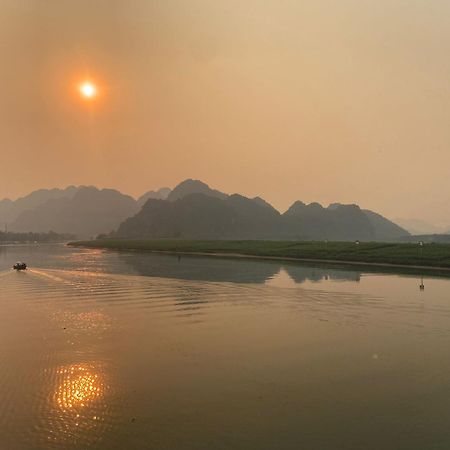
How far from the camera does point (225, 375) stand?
12266 millimetres

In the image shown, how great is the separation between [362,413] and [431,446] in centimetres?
168

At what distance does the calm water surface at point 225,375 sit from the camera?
851 cm

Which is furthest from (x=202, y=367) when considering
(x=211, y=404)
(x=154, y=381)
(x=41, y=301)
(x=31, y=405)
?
(x=41, y=301)

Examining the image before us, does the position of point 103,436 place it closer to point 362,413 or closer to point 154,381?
point 154,381

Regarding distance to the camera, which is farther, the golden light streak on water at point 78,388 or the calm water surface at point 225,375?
the golden light streak on water at point 78,388

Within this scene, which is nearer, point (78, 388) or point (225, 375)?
point (78, 388)

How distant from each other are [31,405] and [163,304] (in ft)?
52.8

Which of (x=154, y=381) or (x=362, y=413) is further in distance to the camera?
(x=154, y=381)

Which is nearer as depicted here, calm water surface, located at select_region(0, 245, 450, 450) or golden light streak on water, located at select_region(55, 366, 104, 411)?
calm water surface, located at select_region(0, 245, 450, 450)

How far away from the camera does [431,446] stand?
8.09m

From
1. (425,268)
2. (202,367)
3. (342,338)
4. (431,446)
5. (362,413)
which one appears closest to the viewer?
(431,446)

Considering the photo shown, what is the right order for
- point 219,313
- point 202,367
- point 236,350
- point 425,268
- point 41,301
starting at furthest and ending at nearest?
point 425,268 → point 41,301 → point 219,313 → point 236,350 → point 202,367

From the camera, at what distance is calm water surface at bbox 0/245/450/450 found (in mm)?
8508

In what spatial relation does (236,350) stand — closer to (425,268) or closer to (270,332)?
(270,332)
